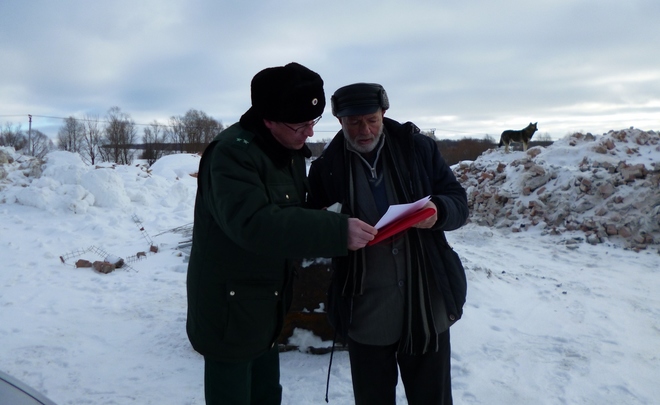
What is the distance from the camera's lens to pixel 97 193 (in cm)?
1105

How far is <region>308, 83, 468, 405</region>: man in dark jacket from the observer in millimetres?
2143

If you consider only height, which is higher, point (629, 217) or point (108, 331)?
point (629, 217)

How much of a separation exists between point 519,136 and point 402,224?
57.0 ft

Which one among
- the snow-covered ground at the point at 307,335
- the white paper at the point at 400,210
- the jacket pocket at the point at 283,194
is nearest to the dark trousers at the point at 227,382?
the jacket pocket at the point at 283,194

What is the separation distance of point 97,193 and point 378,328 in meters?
10.7

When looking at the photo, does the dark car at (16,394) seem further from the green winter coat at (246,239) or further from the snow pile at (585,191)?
the snow pile at (585,191)

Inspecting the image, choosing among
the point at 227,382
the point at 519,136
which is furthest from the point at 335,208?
the point at 519,136

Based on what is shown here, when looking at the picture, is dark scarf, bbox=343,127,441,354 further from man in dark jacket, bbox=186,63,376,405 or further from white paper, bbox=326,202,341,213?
man in dark jacket, bbox=186,63,376,405

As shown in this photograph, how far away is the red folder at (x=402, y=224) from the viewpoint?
6.08 ft

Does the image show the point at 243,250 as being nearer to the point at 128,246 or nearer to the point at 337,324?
the point at 337,324

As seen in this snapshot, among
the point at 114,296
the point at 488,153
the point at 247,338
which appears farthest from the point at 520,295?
the point at 488,153

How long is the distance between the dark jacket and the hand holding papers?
0.71 ft

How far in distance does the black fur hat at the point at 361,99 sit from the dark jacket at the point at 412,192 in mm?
210

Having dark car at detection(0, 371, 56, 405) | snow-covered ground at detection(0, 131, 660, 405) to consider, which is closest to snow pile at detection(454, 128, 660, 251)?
A: snow-covered ground at detection(0, 131, 660, 405)
